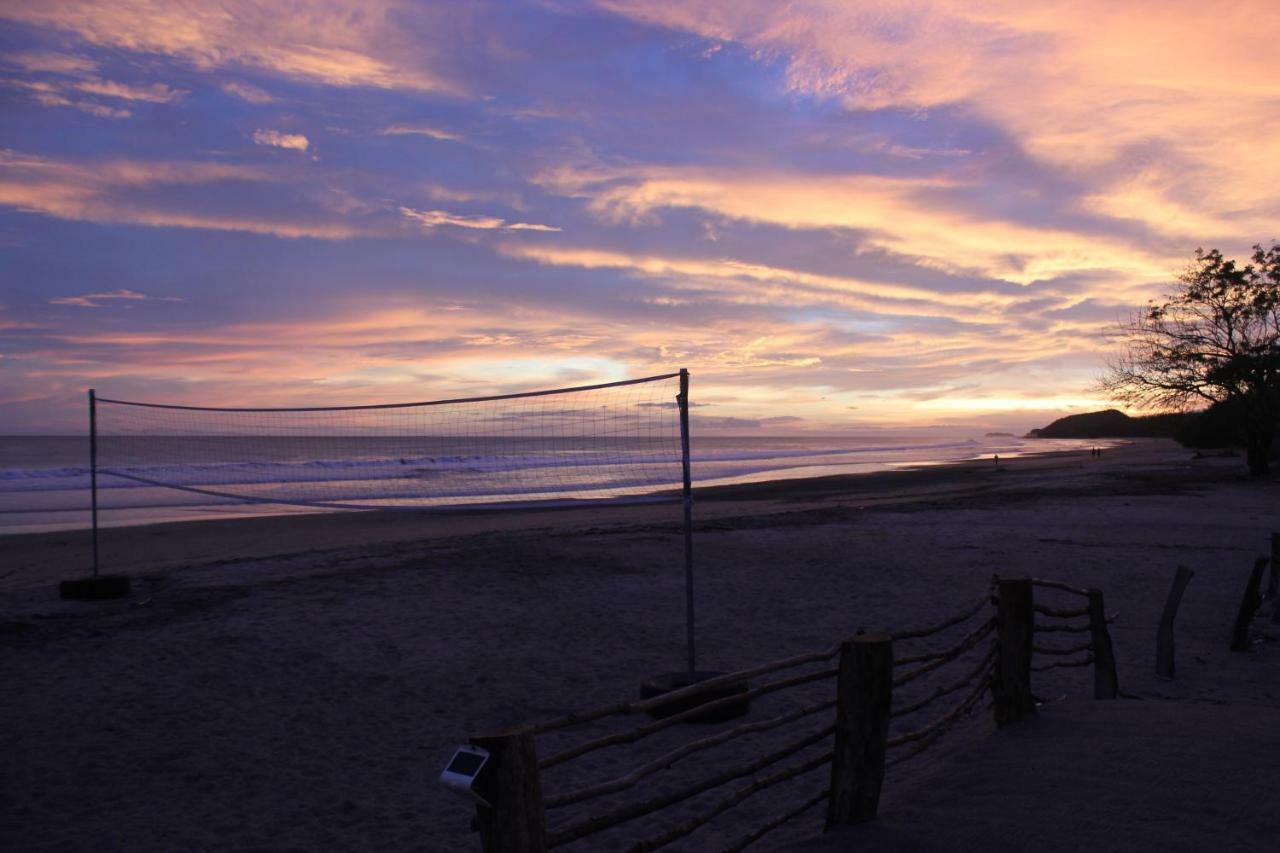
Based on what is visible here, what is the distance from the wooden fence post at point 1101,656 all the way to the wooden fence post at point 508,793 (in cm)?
550

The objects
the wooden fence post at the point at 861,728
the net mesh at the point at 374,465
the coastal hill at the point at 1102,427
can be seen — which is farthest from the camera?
the coastal hill at the point at 1102,427

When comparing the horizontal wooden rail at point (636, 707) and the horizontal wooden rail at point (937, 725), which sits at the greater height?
the horizontal wooden rail at point (636, 707)

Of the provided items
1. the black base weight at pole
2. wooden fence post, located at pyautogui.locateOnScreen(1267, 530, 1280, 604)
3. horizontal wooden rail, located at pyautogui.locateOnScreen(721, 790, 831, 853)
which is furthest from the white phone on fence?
wooden fence post, located at pyautogui.locateOnScreen(1267, 530, 1280, 604)

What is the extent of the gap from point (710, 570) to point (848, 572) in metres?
2.05

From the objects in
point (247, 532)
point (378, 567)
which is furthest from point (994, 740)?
point (247, 532)

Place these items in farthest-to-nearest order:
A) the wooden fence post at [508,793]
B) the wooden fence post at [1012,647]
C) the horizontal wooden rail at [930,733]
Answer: the wooden fence post at [1012,647], the horizontal wooden rail at [930,733], the wooden fence post at [508,793]

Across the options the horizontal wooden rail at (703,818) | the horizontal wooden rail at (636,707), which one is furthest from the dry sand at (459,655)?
the horizontal wooden rail at (636,707)

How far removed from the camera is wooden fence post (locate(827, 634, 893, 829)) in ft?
14.4

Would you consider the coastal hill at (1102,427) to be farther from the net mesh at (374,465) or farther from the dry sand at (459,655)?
the dry sand at (459,655)

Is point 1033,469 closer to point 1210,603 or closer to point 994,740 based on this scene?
point 1210,603

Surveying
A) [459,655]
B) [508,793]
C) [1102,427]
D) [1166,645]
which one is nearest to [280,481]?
[459,655]

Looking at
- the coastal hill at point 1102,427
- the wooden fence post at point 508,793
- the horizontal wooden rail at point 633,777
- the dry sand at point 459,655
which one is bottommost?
the dry sand at point 459,655

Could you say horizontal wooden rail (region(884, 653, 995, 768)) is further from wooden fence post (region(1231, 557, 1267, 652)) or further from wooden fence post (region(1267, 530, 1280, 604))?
wooden fence post (region(1267, 530, 1280, 604))

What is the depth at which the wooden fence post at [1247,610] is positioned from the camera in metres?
8.72
